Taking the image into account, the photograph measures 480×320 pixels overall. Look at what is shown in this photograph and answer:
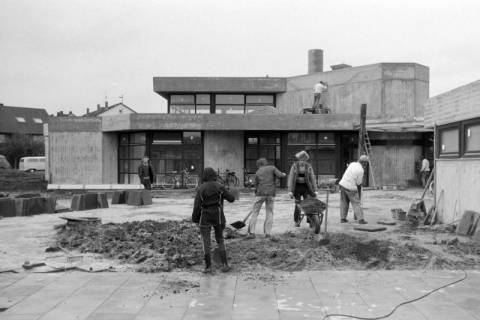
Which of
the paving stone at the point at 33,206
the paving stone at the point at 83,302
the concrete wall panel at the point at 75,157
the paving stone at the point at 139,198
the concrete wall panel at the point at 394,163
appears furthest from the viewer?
the concrete wall panel at the point at 75,157

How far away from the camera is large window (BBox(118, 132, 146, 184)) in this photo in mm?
27625

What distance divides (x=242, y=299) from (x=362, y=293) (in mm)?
1596

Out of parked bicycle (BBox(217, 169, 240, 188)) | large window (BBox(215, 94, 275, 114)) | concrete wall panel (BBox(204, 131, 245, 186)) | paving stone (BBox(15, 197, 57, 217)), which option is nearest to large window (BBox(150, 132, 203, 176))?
concrete wall panel (BBox(204, 131, 245, 186))

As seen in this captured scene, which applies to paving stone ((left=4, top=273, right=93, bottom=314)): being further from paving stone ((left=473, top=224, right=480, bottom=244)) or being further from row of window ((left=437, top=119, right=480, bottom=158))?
row of window ((left=437, top=119, right=480, bottom=158))

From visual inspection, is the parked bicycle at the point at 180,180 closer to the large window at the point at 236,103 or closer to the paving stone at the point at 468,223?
the large window at the point at 236,103

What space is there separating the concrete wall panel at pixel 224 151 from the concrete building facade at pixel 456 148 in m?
14.4

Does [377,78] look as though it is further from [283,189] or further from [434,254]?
[434,254]

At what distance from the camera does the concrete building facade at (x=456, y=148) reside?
35.9 feet

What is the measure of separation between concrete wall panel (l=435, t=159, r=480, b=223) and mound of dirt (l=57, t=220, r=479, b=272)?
2.14 meters

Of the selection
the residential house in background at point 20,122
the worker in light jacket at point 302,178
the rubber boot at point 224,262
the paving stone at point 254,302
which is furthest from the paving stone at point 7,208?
the residential house in background at point 20,122

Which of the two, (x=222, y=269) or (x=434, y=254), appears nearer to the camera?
(x=222, y=269)

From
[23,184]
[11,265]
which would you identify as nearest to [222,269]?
[11,265]

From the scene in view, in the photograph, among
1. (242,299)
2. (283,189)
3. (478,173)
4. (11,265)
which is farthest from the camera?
(283,189)

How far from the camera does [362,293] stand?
6598mm
